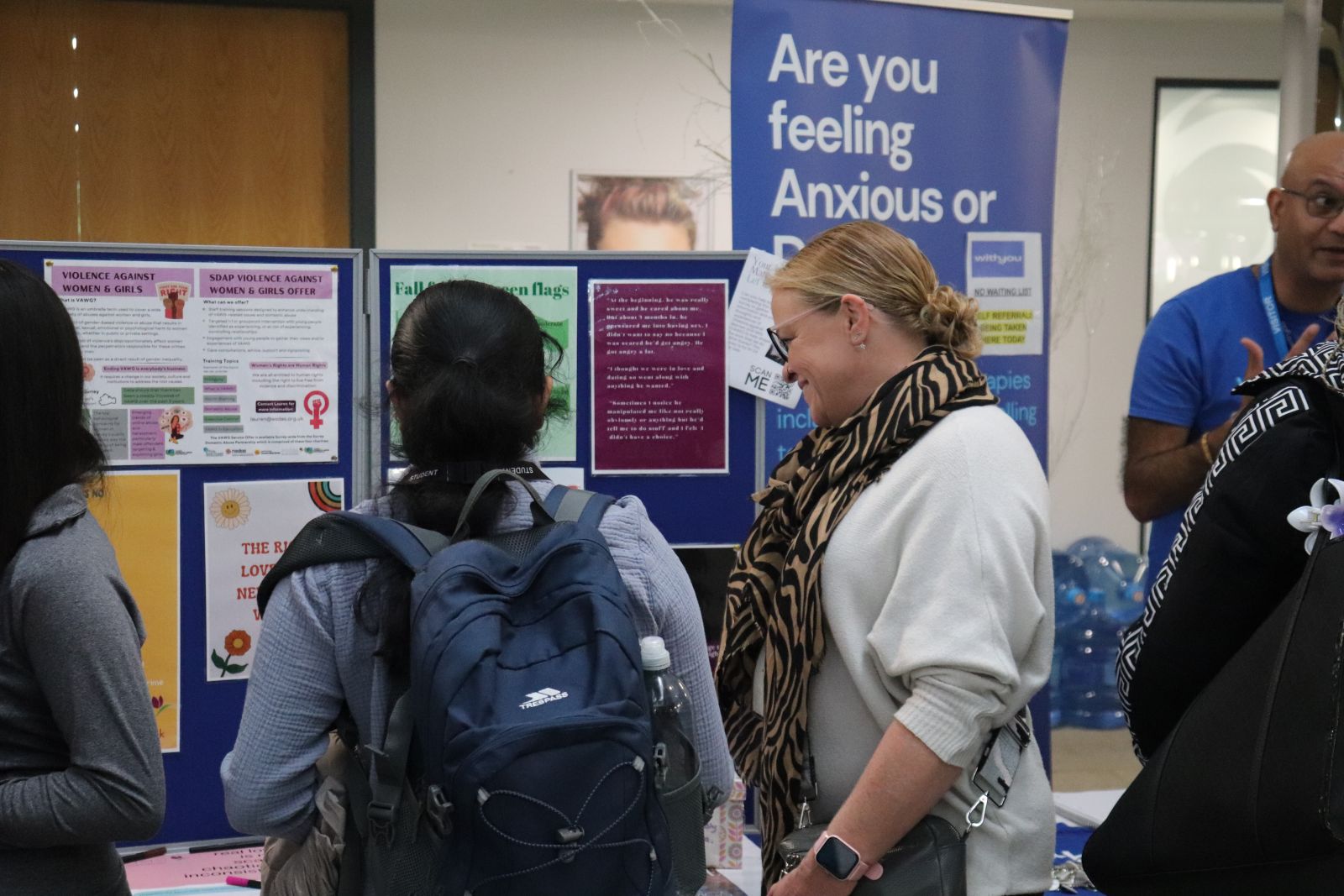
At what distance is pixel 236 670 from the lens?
2.45 m

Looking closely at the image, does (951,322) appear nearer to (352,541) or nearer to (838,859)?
(838,859)

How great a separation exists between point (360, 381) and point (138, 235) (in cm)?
260

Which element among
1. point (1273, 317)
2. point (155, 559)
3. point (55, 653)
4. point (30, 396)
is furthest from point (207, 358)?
point (1273, 317)

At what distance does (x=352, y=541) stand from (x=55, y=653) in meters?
0.33

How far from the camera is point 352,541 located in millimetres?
1261

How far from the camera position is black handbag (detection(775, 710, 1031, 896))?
150cm

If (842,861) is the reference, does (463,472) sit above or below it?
above

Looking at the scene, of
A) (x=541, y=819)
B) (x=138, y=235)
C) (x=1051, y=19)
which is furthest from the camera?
(x=138, y=235)

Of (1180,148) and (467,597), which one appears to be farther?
(1180,148)

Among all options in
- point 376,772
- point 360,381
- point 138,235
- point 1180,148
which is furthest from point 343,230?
point 376,772

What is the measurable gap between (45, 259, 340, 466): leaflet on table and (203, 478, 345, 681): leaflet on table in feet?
0.21

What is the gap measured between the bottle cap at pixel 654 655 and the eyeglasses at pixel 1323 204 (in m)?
1.84

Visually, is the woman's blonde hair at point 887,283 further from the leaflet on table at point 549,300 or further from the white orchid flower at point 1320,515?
the leaflet on table at point 549,300

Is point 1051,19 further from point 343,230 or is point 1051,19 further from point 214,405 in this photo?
point 343,230
